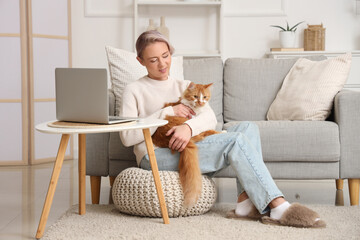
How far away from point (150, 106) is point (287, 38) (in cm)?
219

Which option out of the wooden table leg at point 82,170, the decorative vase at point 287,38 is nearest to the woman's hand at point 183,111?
the wooden table leg at point 82,170

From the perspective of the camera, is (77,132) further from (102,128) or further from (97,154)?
(97,154)

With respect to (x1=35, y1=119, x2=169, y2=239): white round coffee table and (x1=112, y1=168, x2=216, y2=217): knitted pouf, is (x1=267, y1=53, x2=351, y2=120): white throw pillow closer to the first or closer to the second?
(x1=112, y1=168, x2=216, y2=217): knitted pouf

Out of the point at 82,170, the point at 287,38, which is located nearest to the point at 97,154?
the point at 82,170

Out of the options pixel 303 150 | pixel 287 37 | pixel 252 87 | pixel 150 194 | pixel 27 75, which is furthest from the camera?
pixel 287 37

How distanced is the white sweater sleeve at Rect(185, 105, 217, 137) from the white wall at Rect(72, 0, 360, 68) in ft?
7.20

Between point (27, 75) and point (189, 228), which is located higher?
point (27, 75)

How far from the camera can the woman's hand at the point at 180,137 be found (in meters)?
2.24

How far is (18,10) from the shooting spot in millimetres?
4086

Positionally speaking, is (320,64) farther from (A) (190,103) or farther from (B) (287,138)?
(A) (190,103)

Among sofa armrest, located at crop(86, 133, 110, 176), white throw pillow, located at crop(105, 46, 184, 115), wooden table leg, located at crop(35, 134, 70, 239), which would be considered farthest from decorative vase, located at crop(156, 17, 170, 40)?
wooden table leg, located at crop(35, 134, 70, 239)

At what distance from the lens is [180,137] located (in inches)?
Answer: 87.7

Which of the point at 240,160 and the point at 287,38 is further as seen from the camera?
the point at 287,38

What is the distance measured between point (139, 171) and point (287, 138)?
847mm
